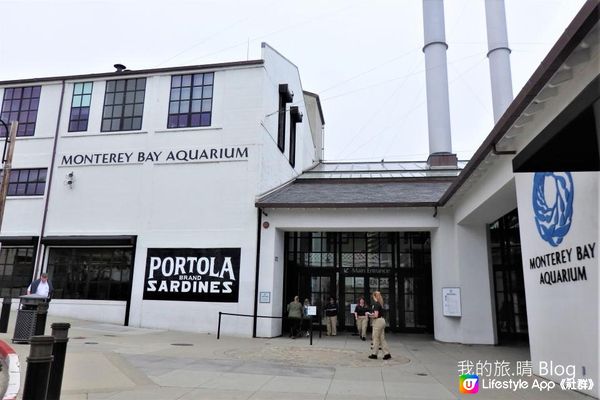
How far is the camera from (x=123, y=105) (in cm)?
1817

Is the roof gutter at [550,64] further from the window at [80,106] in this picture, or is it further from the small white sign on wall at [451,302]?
the window at [80,106]

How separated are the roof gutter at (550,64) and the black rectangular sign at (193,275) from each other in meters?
9.36

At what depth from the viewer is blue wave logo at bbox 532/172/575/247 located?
730 cm

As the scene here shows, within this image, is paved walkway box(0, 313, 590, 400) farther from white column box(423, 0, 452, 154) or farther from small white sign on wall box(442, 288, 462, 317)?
white column box(423, 0, 452, 154)

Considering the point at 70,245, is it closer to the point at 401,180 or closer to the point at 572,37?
the point at 401,180

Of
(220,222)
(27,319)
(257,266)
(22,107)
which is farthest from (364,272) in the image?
(22,107)

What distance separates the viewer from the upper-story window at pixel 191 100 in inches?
686

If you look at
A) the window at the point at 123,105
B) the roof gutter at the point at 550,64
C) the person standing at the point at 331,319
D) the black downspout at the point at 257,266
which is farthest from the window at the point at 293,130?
the roof gutter at the point at 550,64

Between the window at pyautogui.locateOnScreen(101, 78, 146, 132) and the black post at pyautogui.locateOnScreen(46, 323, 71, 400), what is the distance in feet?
42.9

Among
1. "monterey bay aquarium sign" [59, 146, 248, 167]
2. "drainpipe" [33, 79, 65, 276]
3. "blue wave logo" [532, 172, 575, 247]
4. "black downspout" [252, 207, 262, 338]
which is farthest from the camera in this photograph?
"drainpipe" [33, 79, 65, 276]

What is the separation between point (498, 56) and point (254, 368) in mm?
31131

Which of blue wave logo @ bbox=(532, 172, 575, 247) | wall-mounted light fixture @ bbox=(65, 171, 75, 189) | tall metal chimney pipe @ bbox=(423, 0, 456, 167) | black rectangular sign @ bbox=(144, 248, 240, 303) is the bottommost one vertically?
black rectangular sign @ bbox=(144, 248, 240, 303)

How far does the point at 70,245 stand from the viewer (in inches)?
677

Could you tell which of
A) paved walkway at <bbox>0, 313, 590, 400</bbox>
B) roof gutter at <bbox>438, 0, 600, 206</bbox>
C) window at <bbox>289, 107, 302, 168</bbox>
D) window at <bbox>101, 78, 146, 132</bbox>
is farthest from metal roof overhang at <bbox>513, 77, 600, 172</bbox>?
window at <bbox>289, 107, 302, 168</bbox>
